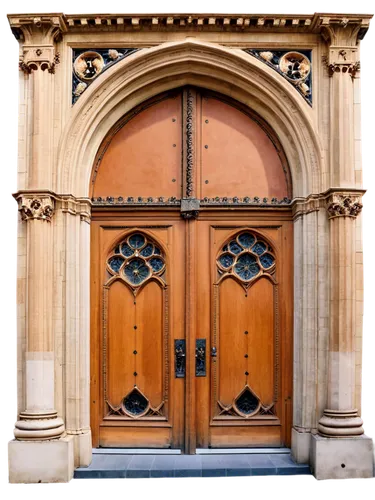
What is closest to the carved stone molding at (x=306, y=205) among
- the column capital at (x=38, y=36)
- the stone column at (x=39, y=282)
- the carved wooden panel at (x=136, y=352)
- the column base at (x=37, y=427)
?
the carved wooden panel at (x=136, y=352)

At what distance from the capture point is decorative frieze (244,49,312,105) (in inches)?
256

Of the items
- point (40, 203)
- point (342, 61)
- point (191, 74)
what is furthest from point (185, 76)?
point (40, 203)

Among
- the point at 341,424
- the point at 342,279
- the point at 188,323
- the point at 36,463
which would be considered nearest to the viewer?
the point at 36,463

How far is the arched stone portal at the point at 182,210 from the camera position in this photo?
20.3 feet

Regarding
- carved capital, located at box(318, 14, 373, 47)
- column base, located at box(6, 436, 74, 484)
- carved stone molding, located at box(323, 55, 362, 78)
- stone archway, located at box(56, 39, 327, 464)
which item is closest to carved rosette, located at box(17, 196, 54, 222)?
stone archway, located at box(56, 39, 327, 464)

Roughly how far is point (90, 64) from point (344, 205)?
3409 millimetres

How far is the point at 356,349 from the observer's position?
635cm

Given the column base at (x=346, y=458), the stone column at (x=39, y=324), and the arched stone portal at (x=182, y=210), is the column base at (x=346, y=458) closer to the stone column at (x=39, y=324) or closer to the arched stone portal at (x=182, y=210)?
the arched stone portal at (x=182, y=210)

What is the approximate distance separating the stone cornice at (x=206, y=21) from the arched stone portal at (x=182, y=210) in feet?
0.11

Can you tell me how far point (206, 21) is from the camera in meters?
6.44

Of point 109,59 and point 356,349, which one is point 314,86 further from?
point 356,349

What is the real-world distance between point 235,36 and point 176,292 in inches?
124

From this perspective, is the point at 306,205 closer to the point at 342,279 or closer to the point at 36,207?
the point at 342,279

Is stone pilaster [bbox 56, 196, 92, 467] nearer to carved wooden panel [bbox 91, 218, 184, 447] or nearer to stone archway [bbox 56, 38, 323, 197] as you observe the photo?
carved wooden panel [bbox 91, 218, 184, 447]
